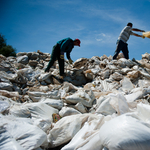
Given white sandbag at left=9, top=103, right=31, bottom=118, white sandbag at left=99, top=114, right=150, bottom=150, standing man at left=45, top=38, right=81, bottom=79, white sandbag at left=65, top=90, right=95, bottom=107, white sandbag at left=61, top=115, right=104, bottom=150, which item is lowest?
white sandbag at left=61, top=115, right=104, bottom=150

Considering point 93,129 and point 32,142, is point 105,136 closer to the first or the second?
point 93,129

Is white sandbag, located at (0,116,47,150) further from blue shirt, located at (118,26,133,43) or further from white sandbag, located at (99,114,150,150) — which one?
blue shirt, located at (118,26,133,43)

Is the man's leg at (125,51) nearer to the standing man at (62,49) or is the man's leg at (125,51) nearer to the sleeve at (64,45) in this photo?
the standing man at (62,49)

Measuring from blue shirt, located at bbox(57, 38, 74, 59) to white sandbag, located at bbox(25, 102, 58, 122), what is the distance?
2.17 m

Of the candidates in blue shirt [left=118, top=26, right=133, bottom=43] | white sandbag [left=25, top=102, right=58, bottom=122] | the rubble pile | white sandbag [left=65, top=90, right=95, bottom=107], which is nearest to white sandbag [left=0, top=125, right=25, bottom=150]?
the rubble pile

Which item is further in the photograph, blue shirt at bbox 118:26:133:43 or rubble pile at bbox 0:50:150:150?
blue shirt at bbox 118:26:133:43

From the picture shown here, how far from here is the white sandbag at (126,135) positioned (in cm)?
90

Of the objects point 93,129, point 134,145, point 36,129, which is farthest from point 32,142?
point 134,145

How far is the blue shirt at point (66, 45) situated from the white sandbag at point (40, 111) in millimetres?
2173

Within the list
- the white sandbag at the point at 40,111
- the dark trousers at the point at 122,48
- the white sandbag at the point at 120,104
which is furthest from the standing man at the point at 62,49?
the white sandbag at the point at 120,104

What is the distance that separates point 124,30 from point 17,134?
4783mm

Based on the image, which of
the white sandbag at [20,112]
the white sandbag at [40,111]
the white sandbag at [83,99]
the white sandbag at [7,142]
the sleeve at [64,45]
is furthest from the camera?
the sleeve at [64,45]

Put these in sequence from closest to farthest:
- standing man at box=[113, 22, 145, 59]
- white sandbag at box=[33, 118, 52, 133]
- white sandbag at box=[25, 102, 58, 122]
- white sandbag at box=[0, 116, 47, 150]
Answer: white sandbag at box=[0, 116, 47, 150] < white sandbag at box=[33, 118, 52, 133] < white sandbag at box=[25, 102, 58, 122] < standing man at box=[113, 22, 145, 59]

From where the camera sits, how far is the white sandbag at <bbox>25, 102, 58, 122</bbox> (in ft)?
6.15
